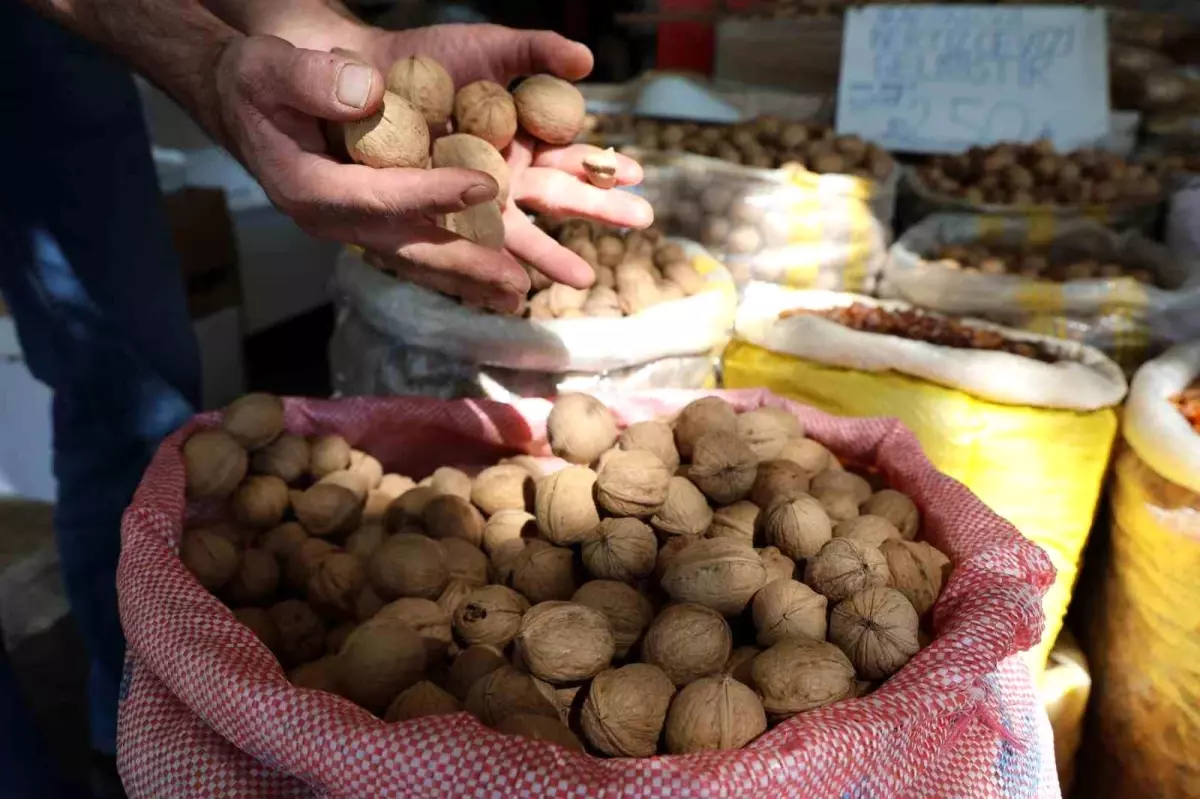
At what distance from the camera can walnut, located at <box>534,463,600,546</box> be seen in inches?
44.9

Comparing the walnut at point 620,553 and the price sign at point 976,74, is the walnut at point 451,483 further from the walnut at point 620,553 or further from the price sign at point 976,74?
the price sign at point 976,74

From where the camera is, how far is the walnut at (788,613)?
0.96 m

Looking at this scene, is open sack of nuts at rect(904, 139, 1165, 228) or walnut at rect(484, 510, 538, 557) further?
open sack of nuts at rect(904, 139, 1165, 228)

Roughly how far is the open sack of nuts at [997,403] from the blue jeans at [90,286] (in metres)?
1.22

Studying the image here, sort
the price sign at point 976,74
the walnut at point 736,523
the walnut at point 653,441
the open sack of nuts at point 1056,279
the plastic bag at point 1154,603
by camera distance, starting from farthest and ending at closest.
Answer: the price sign at point 976,74
the open sack of nuts at point 1056,279
the plastic bag at point 1154,603
the walnut at point 653,441
the walnut at point 736,523

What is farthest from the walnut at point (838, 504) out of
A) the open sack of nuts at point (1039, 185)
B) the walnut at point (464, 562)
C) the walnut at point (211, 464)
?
the open sack of nuts at point (1039, 185)

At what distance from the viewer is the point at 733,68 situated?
336 cm

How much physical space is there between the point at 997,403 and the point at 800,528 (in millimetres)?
710

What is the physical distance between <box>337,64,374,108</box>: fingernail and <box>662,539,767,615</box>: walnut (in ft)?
1.98

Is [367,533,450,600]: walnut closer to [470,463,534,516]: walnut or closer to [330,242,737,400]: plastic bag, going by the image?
[470,463,534,516]: walnut

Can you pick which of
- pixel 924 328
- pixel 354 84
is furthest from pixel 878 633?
pixel 924 328

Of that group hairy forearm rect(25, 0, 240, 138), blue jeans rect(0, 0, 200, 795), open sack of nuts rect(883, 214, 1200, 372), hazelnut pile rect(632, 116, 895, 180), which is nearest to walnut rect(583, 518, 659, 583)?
hairy forearm rect(25, 0, 240, 138)

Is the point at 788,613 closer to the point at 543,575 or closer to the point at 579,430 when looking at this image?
the point at 543,575

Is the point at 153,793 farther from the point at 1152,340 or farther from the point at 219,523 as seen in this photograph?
the point at 1152,340
